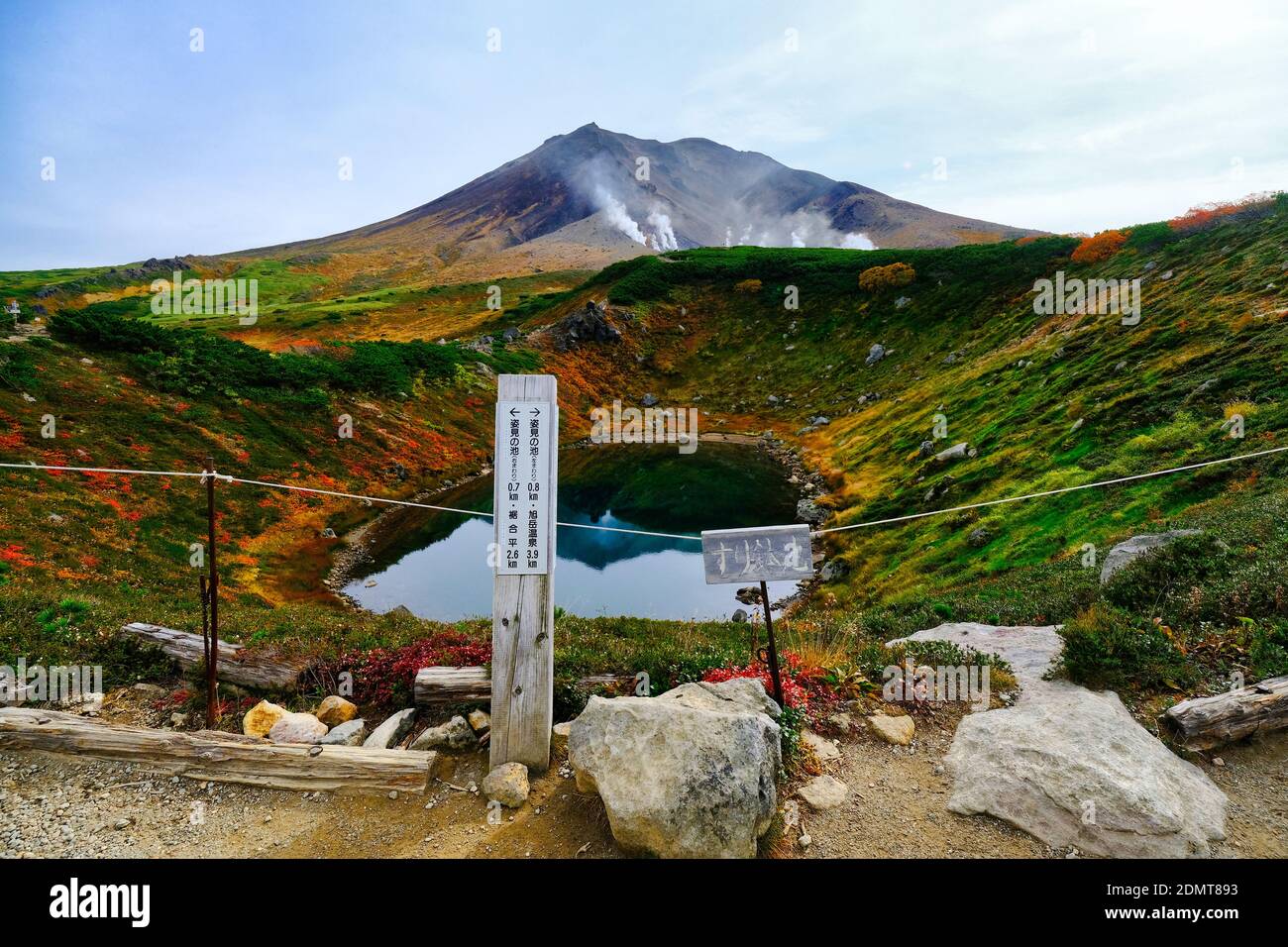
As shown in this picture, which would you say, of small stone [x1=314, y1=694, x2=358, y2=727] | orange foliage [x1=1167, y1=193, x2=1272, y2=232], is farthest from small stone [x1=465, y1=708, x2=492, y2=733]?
orange foliage [x1=1167, y1=193, x2=1272, y2=232]

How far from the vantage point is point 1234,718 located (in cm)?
618

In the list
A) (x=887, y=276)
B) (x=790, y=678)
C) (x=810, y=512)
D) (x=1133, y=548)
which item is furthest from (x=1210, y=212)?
(x=790, y=678)

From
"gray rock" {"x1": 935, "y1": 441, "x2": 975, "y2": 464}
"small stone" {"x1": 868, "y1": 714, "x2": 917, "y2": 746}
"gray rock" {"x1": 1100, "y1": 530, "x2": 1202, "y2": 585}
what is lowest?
"small stone" {"x1": 868, "y1": 714, "x2": 917, "y2": 746}

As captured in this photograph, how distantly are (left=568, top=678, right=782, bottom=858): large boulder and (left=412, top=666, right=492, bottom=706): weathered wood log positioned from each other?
256cm

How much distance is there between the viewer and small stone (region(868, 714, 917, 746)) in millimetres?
7059

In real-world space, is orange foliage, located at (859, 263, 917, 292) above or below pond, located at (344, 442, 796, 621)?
above

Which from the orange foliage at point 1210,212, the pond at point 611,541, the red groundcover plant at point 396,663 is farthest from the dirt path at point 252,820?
the orange foliage at point 1210,212

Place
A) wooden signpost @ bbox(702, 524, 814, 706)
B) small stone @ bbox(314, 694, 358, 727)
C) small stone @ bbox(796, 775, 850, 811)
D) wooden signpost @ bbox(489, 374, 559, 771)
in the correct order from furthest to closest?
small stone @ bbox(314, 694, 358, 727), wooden signpost @ bbox(702, 524, 814, 706), wooden signpost @ bbox(489, 374, 559, 771), small stone @ bbox(796, 775, 850, 811)

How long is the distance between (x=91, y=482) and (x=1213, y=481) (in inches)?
1590

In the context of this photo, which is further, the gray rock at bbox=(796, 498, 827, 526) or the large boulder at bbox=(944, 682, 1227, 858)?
the gray rock at bbox=(796, 498, 827, 526)

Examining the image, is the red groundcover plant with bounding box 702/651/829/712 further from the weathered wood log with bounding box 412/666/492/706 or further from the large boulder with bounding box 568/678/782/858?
the weathered wood log with bounding box 412/666/492/706

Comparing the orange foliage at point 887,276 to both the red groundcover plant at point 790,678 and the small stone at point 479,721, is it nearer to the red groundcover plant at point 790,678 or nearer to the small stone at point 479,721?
the red groundcover plant at point 790,678

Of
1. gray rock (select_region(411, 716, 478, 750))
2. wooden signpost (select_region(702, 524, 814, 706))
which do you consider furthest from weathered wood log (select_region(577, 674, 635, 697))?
wooden signpost (select_region(702, 524, 814, 706))

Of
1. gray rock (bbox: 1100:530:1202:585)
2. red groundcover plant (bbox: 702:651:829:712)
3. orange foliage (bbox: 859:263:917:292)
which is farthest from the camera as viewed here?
orange foliage (bbox: 859:263:917:292)
